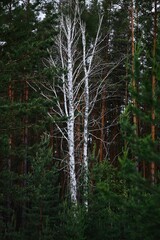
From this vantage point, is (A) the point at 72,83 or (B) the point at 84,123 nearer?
(B) the point at 84,123

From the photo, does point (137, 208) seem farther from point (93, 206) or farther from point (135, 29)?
point (135, 29)

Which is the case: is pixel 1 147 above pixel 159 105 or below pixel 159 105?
below

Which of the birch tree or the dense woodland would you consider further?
the birch tree

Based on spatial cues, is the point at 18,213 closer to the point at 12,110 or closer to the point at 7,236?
the point at 7,236

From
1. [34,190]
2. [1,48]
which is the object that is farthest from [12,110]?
[34,190]

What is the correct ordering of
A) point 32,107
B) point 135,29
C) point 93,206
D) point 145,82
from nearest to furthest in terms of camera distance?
point 145,82, point 32,107, point 93,206, point 135,29

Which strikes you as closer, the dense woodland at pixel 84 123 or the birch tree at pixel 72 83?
the dense woodland at pixel 84 123

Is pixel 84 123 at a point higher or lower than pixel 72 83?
lower

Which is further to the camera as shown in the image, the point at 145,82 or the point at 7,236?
the point at 7,236

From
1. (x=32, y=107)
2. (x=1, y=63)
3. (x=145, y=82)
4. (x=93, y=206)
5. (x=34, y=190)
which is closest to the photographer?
(x=145, y=82)

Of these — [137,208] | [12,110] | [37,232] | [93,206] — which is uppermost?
[12,110]

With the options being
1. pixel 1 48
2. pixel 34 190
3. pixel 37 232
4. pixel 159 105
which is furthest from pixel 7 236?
pixel 159 105

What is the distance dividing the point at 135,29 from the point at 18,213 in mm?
14640

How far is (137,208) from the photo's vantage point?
21.3ft
